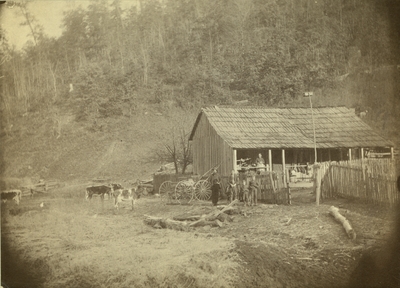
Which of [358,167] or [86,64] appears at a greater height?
[86,64]

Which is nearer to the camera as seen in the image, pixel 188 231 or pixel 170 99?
pixel 188 231

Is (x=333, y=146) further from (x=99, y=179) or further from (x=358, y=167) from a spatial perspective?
(x=99, y=179)

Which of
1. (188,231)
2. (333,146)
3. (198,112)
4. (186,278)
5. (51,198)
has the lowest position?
(186,278)

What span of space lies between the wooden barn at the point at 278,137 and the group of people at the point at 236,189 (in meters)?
0.11

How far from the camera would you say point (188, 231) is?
4.34 metres

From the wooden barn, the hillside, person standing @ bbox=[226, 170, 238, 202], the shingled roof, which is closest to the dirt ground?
person standing @ bbox=[226, 170, 238, 202]

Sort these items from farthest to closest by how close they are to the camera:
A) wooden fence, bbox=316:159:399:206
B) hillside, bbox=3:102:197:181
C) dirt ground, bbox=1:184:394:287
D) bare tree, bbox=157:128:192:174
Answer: bare tree, bbox=157:128:192:174 < hillside, bbox=3:102:197:181 < wooden fence, bbox=316:159:399:206 < dirt ground, bbox=1:184:394:287

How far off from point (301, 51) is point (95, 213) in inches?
124

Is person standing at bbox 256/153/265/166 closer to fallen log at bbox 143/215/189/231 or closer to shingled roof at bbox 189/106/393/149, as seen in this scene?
shingled roof at bbox 189/106/393/149

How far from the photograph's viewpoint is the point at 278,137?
4871mm

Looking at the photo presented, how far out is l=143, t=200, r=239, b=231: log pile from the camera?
14.3ft

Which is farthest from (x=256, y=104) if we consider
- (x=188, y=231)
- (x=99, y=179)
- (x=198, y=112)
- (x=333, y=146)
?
(x=99, y=179)

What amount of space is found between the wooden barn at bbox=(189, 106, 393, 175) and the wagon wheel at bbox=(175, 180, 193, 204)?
22 centimetres

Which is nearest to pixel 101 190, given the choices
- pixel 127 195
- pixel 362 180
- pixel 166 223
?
pixel 127 195
